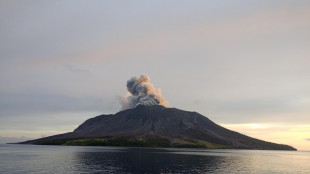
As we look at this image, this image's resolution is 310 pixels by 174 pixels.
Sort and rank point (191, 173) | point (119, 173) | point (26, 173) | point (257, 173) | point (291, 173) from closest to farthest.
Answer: point (26, 173), point (119, 173), point (191, 173), point (257, 173), point (291, 173)

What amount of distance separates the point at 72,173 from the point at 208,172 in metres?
44.5

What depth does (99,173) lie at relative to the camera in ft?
277

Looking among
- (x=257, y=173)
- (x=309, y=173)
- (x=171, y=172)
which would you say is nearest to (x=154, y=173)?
(x=171, y=172)

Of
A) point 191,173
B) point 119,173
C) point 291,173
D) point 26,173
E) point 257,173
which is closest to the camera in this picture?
point 26,173

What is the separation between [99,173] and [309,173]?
80639 mm

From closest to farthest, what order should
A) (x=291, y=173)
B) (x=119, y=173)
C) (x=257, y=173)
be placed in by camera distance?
(x=119, y=173) < (x=257, y=173) < (x=291, y=173)

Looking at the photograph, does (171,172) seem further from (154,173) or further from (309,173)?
(309,173)

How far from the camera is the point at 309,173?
361 feet

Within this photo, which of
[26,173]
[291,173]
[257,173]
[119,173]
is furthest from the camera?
[291,173]

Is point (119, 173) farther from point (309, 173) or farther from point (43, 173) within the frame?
point (309, 173)

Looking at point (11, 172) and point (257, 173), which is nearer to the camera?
point (11, 172)

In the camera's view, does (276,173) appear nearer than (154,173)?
No

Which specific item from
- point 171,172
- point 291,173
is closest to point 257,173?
point 291,173

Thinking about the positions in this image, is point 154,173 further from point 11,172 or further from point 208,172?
point 11,172
